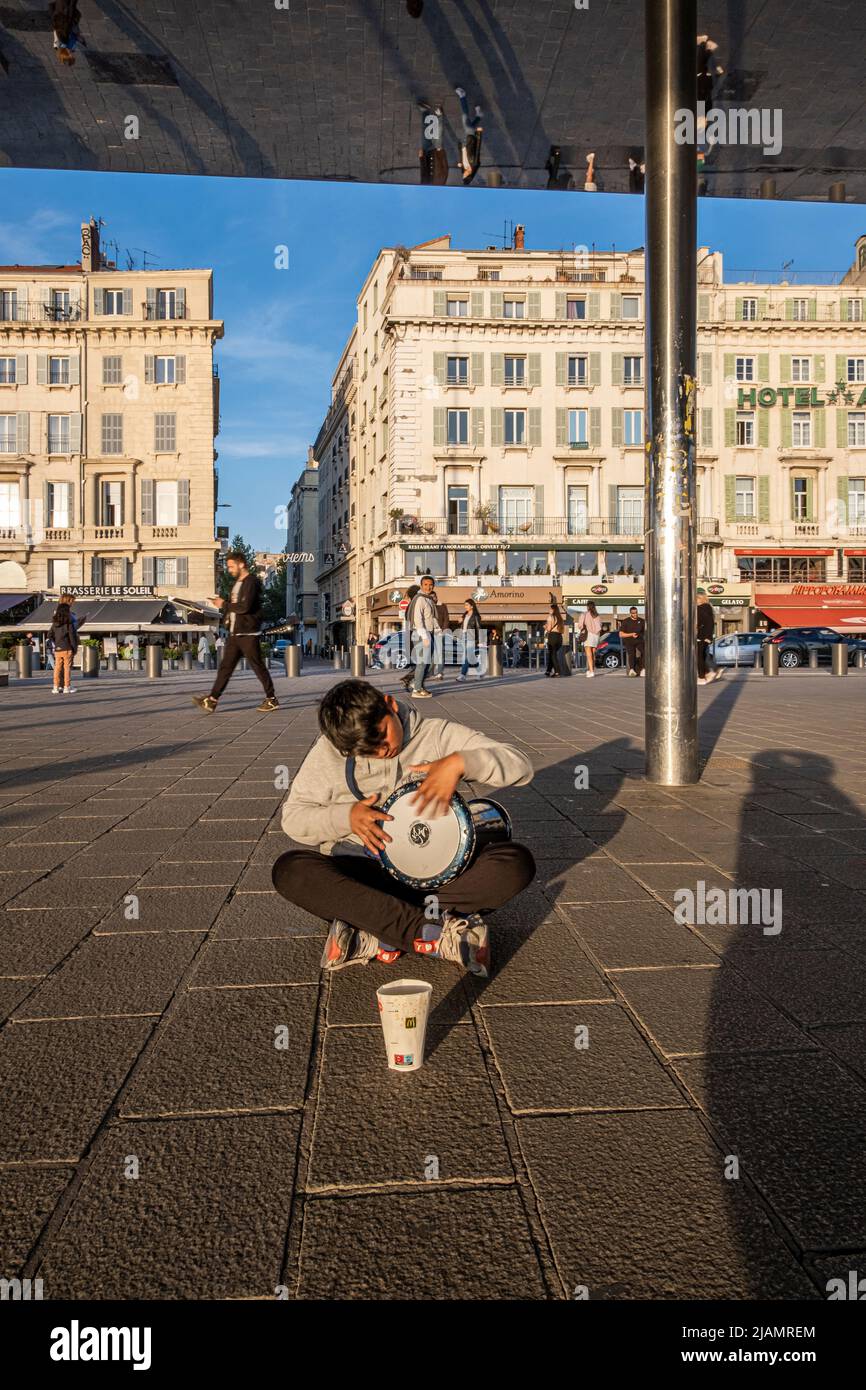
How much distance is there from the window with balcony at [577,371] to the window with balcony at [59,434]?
23.6 meters

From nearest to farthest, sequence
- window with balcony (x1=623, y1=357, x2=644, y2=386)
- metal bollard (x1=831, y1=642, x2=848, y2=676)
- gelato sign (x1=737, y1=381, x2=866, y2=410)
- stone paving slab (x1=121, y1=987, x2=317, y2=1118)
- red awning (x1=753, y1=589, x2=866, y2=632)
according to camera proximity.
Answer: stone paving slab (x1=121, y1=987, x2=317, y2=1118)
metal bollard (x1=831, y1=642, x2=848, y2=676)
red awning (x1=753, y1=589, x2=866, y2=632)
window with balcony (x1=623, y1=357, x2=644, y2=386)
gelato sign (x1=737, y1=381, x2=866, y2=410)

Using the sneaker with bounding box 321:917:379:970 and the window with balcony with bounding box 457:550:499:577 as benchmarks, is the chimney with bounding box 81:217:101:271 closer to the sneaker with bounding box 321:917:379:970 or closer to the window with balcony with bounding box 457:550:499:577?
the window with balcony with bounding box 457:550:499:577

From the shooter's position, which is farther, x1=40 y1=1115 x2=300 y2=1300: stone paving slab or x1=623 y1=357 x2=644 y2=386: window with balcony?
x1=623 y1=357 x2=644 y2=386: window with balcony

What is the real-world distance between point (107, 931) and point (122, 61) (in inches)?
290

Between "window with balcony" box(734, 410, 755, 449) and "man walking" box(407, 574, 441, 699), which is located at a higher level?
"window with balcony" box(734, 410, 755, 449)

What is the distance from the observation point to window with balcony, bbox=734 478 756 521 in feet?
152

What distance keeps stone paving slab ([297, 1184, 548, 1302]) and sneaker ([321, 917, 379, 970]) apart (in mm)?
1298

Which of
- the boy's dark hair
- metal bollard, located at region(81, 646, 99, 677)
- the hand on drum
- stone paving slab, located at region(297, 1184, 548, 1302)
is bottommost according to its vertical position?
stone paving slab, located at region(297, 1184, 548, 1302)

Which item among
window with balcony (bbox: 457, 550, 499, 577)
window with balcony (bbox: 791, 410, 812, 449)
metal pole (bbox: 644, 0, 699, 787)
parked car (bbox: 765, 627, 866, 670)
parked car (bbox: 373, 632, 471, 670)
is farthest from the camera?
window with balcony (bbox: 791, 410, 812, 449)

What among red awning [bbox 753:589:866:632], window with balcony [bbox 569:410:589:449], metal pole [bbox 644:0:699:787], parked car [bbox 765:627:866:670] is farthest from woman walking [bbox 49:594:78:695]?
red awning [bbox 753:589:866:632]

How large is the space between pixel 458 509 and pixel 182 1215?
44.9m

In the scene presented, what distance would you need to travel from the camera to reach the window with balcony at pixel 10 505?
146 feet

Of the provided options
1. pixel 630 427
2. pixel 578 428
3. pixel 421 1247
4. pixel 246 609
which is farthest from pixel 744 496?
pixel 421 1247

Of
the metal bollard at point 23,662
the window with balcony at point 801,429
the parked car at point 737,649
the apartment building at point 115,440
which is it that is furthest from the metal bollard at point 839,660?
the apartment building at point 115,440
